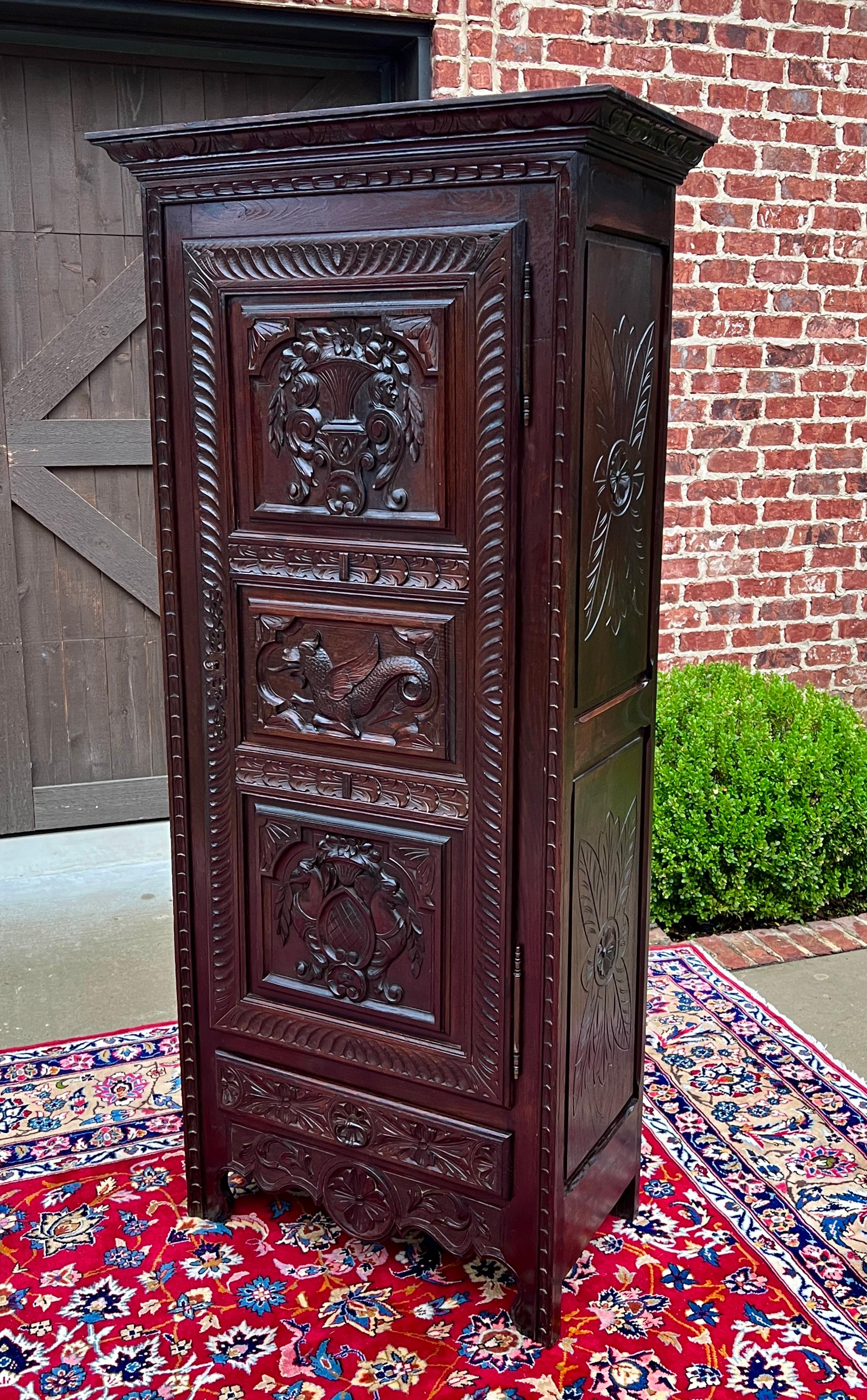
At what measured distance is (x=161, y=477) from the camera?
2.12 m

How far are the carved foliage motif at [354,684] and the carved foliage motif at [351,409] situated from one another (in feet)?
0.75

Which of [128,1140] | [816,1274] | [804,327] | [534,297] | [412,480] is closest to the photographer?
[534,297]

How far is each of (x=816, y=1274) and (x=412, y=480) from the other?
1.64 m

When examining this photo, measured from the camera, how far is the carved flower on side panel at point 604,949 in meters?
2.08

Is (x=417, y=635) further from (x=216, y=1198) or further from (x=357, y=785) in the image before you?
(x=216, y=1198)

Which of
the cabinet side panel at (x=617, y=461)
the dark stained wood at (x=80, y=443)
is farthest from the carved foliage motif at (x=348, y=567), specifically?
the dark stained wood at (x=80, y=443)

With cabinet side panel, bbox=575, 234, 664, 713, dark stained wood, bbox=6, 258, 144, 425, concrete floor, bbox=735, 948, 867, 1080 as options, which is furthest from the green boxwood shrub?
dark stained wood, bbox=6, 258, 144, 425

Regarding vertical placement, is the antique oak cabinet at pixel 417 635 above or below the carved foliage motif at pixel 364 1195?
above

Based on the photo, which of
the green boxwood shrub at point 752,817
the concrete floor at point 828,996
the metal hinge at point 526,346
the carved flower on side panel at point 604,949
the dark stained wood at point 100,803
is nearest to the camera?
the metal hinge at point 526,346

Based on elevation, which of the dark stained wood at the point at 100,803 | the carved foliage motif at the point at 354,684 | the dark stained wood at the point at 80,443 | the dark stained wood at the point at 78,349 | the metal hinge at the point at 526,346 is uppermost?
the dark stained wood at the point at 78,349

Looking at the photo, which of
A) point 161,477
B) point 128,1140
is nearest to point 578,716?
point 161,477

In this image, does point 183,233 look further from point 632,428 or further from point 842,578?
point 842,578

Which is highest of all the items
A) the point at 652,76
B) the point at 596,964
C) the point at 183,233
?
the point at 652,76

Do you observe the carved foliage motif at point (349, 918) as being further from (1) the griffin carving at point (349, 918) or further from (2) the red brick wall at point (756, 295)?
(2) the red brick wall at point (756, 295)
